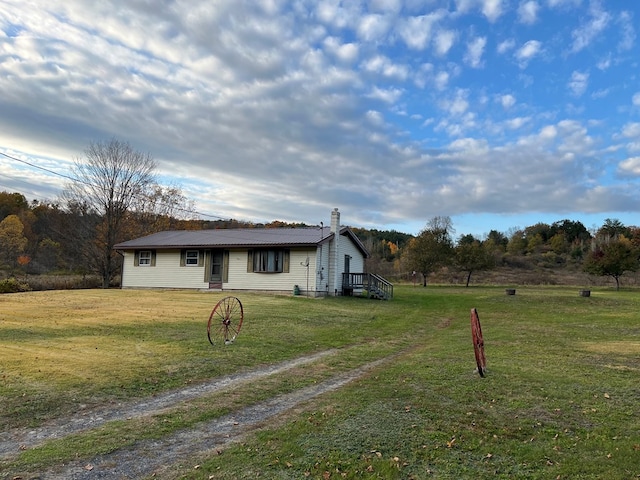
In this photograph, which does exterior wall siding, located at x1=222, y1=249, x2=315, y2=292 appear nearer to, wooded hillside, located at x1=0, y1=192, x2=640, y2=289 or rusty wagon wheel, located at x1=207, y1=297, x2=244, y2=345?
rusty wagon wheel, located at x1=207, y1=297, x2=244, y2=345

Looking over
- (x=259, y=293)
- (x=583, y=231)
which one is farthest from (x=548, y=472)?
(x=583, y=231)

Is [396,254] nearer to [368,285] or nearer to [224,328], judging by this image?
[368,285]

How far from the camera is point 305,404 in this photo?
243 inches

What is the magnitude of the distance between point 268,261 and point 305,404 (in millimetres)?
18093

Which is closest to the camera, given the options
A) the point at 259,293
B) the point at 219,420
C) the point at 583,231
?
the point at 219,420

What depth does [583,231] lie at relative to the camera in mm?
82625

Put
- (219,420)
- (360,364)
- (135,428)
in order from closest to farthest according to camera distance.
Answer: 1. (135,428)
2. (219,420)
3. (360,364)

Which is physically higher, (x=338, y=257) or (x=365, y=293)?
(x=338, y=257)

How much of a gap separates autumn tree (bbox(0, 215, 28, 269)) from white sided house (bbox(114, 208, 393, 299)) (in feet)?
60.4

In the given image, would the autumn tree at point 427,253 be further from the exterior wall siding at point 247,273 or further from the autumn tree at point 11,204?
the autumn tree at point 11,204

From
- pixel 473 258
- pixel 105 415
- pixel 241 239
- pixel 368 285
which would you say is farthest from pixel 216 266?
pixel 473 258

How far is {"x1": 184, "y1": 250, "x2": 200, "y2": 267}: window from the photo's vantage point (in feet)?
84.5

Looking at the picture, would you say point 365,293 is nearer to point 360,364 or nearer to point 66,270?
point 360,364

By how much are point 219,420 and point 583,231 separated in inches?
3629
